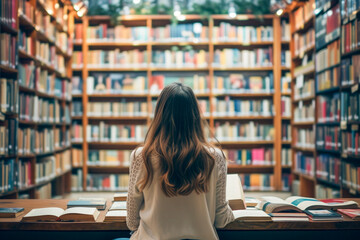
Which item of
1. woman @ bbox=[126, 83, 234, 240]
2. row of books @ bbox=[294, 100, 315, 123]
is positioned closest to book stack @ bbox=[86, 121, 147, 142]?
row of books @ bbox=[294, 100, 315, 123]

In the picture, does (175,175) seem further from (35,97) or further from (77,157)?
(77,157)

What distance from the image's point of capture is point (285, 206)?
193cm

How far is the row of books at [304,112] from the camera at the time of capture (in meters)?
5.49

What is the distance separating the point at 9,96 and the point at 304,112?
12.8 ft

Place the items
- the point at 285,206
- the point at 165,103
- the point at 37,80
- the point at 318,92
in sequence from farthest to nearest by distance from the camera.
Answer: the point at 318,92 → the point at 37,80 → the point at 285,206 → the point at 165,103

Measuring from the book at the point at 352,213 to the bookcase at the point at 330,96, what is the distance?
75.9 inches

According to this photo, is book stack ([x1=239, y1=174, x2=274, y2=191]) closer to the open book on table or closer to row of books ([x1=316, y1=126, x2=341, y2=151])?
row of books ([x1=316, y1=126, x2=341, y2=151])

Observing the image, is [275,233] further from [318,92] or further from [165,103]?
[318,92]

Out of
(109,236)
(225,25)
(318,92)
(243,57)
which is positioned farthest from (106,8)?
(109,236)

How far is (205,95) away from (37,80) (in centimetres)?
263

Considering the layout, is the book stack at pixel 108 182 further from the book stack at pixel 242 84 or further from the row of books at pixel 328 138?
the row of books at pixel 328 138

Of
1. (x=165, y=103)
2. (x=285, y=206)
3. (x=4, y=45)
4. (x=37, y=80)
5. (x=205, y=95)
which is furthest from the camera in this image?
(x=205, y=95)

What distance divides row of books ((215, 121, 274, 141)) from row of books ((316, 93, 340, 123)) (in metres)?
1.38

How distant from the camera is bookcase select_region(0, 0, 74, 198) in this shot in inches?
147
